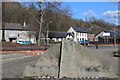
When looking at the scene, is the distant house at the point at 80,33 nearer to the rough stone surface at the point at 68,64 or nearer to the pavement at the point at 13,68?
the pavement at the point at 13,68

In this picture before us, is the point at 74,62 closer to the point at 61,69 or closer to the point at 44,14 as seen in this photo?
the point at 61,69

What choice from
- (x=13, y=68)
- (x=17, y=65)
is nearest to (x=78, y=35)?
(x=17, y=65)

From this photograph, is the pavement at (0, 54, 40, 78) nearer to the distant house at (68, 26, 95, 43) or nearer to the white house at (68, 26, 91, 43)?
the distant house at (68, 26, 95, 43)

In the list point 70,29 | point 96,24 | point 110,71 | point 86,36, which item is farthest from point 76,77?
point 96,24

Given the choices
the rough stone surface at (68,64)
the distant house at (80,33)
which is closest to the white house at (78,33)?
the distant house at (80,33)

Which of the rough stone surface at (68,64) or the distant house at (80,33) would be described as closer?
the rough stone surface at (68,64)

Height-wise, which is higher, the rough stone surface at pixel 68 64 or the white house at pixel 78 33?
the white house at pixel 78 33

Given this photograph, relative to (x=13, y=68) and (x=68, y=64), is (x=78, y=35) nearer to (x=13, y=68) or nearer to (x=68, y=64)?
(x=13, y=68)

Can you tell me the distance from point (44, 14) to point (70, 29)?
6968cm

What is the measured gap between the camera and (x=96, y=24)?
176 m

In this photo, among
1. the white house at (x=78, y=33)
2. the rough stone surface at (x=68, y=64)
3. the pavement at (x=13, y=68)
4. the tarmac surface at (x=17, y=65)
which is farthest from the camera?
the white house at (x=78, y=33)

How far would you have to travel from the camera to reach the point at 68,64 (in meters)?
11.8

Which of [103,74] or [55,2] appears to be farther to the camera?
[55,2]

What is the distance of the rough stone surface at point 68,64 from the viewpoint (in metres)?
11.8
